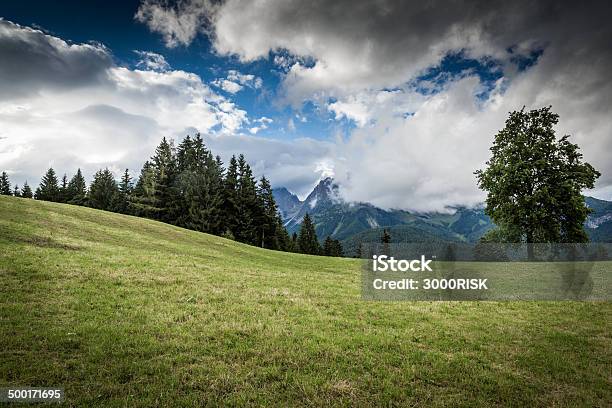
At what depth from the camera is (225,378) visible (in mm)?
7758

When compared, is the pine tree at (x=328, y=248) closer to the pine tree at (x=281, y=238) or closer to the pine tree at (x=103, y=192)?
the pine tree at (x=281, y=238)

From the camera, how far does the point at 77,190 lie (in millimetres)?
99688

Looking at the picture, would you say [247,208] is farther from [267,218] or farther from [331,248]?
[331,248]

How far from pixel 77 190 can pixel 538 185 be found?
115 metres

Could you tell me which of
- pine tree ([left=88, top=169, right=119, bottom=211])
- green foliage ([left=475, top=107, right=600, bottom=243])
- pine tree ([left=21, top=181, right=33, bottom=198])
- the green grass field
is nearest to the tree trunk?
green foliage ([left=475, top=107, right=600, bottom=243])

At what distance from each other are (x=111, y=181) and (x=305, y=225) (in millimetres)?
58616

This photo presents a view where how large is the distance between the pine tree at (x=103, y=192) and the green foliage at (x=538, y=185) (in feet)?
282

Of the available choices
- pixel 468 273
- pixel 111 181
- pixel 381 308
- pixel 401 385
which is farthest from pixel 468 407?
pixel 111 181

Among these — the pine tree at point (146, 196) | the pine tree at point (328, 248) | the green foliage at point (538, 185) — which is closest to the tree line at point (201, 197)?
the pine tree at point (146, 196)

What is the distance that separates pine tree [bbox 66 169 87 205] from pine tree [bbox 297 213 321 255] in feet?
196

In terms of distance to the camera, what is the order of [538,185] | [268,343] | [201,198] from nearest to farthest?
[268,343]
[538,185]
[201,198]

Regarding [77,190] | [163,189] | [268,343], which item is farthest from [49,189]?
[268,343]

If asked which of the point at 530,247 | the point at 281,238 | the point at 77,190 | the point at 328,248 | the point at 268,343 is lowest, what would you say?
the point at 268,343

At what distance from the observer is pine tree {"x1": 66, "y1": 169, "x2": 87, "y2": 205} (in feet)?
297
